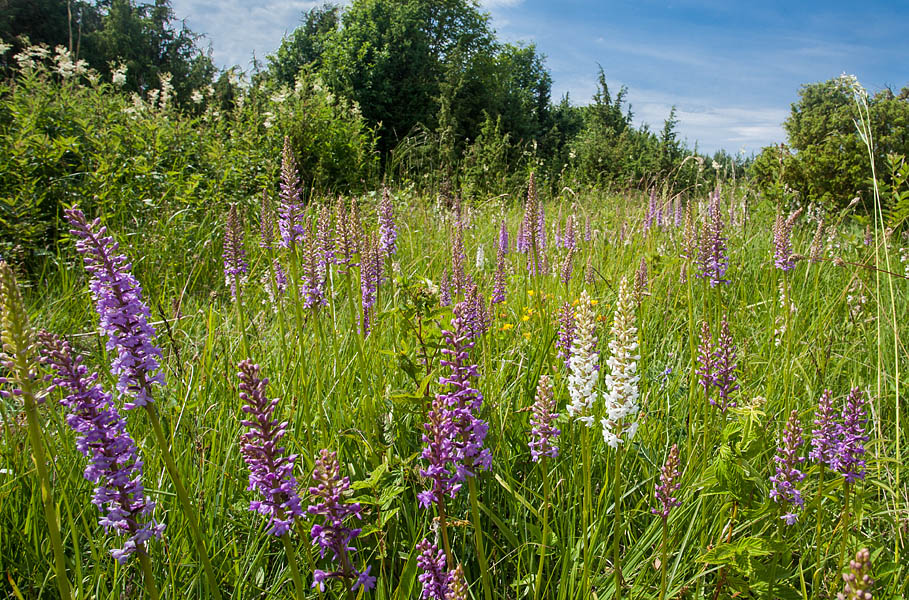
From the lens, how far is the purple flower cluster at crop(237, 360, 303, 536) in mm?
1039

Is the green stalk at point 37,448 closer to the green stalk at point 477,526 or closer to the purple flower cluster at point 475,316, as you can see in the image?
the green stalk at point 477,526

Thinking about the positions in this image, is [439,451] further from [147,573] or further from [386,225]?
[386,225]

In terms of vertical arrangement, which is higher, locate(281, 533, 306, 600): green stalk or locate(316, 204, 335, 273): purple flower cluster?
locate(316, 204, 335, 273): purple flower cluster

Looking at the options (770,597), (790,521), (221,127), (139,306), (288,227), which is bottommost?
(770,597)

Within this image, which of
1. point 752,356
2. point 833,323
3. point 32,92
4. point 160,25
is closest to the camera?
point 752,356

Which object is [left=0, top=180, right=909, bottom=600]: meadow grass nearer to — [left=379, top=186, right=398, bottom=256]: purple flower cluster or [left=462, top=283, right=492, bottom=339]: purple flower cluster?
[left=462, top=283, right=492, bottom=339]: purple flower cluster

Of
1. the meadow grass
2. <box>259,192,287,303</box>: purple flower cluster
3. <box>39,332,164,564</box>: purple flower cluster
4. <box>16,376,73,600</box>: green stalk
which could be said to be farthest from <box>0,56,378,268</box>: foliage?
<box>16,376,73,600</box>: green stalk

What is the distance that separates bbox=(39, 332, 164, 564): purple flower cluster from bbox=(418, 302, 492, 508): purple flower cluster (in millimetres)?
599

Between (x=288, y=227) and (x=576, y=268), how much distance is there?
3.42 metres

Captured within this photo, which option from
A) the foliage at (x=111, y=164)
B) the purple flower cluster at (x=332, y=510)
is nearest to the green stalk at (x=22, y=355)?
the purple flower cluster at (x=332, y=510)

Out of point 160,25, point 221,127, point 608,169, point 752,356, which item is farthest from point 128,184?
point 160,25

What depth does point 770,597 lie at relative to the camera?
151 centimetres

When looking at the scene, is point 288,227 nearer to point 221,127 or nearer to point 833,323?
point 833,323

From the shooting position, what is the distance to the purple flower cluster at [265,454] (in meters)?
1.04
